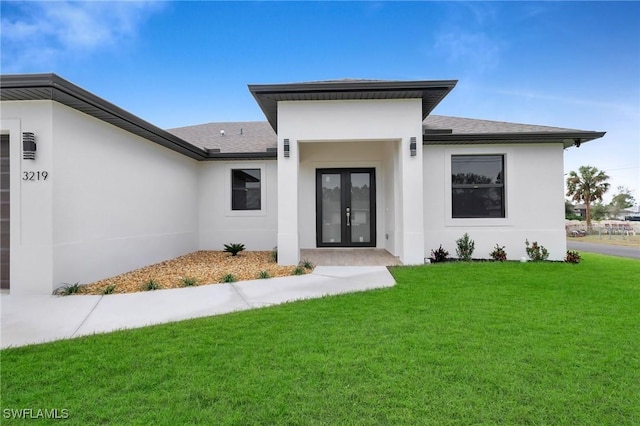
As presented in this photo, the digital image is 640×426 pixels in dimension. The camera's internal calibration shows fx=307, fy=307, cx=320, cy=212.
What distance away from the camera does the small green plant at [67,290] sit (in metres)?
5.39

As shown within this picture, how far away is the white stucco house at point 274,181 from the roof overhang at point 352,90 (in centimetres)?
3

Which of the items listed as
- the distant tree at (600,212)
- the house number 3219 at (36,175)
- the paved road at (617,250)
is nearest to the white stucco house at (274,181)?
the house number 3219 at (36,175)

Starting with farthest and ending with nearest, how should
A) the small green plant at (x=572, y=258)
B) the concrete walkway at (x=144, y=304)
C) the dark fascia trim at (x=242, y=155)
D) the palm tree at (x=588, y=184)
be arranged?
the palm tree at (x=588, y=184) < the dark fascia trim at (x=242, y=155) < the small green plant at (x=572, y=258) < the concrete walkway at (x=144, y=304)

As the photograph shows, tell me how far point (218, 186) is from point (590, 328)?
33.2 ft

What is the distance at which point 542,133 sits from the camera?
8.39 metres

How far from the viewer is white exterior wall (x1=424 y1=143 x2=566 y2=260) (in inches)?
347

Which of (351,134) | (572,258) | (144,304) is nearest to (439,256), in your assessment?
(572,258)

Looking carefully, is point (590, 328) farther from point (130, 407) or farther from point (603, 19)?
point (603, 19)

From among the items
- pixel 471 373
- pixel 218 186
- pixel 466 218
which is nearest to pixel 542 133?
pixel 466 218

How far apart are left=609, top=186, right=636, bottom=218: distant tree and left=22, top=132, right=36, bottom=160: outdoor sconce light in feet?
186

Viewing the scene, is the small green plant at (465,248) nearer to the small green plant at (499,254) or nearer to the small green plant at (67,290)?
the small green plant at (499,254)

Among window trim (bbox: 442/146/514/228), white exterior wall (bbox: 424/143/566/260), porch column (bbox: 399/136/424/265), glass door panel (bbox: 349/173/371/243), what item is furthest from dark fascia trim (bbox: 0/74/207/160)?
window trim (bbox: 442/146/514/228)

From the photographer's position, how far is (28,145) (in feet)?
17.2

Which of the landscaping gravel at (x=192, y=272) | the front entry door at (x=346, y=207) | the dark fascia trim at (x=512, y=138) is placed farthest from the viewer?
the front entry door at (x=346, y=207)
